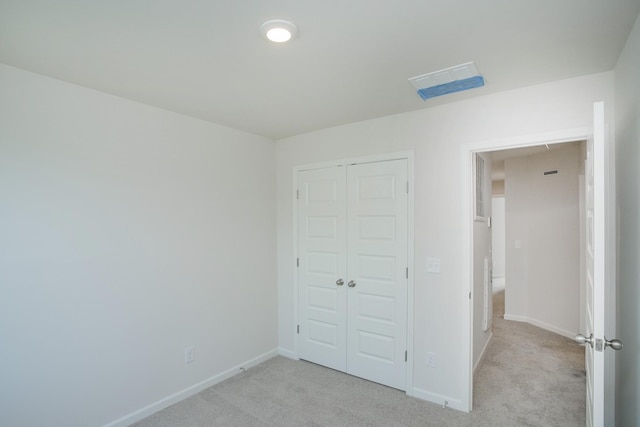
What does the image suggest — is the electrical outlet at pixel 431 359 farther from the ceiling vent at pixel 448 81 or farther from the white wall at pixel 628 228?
the ceiling vent at pixel 448 81

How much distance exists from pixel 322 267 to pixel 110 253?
6.40 ft

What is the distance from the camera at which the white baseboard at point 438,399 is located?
2.73 m

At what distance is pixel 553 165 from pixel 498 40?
387cm

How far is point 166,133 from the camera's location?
9.45 ft

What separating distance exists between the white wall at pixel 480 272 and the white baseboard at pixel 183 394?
2.26m

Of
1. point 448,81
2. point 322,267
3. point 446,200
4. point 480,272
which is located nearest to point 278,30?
point 448,81

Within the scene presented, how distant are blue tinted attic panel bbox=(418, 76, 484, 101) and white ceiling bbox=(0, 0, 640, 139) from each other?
0.07m

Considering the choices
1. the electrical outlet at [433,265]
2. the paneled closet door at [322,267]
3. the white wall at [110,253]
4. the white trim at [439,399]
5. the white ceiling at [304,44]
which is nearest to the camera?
the white ceiling at [304,44]

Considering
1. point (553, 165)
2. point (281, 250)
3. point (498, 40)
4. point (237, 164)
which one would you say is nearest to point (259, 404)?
point (281, 250)

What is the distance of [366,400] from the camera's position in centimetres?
288

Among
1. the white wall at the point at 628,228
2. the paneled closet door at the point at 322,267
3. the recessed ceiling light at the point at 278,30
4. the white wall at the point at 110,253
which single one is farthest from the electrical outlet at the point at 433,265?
the recessed ceiling light at the point at 278,30

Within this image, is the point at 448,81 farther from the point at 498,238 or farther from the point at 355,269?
the point at 498,238

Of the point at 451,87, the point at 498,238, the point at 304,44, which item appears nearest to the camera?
the point at 304,44

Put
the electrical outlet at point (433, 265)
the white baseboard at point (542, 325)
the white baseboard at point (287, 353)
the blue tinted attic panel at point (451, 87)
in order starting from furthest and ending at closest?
the white baseboard at point (542, 325) → the white baseboard at point (287, 353) → the electrical outlet at point (433, 265) → the blue tinted attic panel at point (451, 87)
